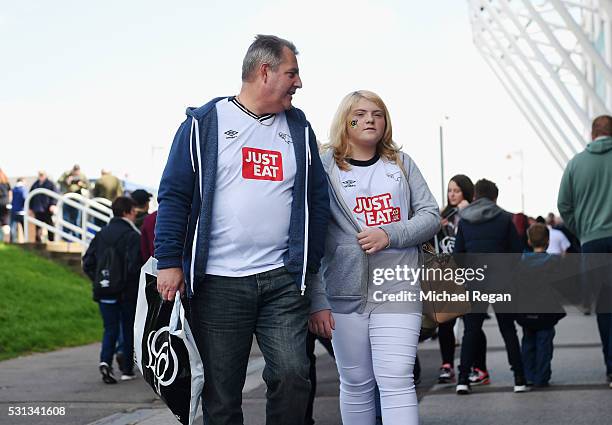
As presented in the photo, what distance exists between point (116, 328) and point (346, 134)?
566cm

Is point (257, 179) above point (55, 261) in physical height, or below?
above

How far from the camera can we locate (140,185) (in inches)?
1020

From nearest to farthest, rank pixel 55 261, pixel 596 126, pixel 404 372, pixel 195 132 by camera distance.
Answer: pixel 195 132 → pixel 404 372 → pixel 596 126 → pixel 55 261

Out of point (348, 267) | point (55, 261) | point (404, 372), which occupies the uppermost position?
point (348, 267)

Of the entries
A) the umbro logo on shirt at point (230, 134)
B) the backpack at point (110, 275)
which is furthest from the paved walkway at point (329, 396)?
the umbro logo on shirt at point (230, 134)

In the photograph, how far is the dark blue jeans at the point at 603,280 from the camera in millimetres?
8133

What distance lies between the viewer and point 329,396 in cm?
833

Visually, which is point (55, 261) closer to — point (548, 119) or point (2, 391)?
Answer: point (2, 391)

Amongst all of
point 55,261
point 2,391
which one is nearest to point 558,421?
point 2,391

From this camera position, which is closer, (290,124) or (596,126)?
(290,124)

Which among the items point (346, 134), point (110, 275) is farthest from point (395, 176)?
point (110, 275)

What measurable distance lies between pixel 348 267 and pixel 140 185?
21.5 m

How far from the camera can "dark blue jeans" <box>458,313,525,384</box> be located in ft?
27.3

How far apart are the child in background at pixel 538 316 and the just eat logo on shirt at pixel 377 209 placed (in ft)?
12.6
